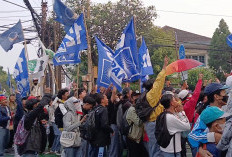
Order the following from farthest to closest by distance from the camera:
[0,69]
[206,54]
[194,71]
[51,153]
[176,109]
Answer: [0,69] → [206,54] → [194,71] → [51,153] → [176,109]

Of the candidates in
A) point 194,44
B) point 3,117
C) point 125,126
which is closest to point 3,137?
point 3,117

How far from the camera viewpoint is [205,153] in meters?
3.69

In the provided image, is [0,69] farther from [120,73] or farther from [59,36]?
[120,73]

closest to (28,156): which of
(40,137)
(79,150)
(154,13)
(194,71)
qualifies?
(40,137)

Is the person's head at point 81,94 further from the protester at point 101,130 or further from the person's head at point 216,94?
the person's head at point 216,94

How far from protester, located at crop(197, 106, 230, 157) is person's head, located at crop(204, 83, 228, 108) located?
1.38 meters

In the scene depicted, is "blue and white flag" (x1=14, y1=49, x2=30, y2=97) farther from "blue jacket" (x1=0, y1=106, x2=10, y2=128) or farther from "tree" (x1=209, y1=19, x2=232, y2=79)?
"tree" (x1=209, y1=19, x2=232, y2=79)

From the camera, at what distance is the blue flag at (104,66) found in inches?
341

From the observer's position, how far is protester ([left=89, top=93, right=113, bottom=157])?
6867 millimetres

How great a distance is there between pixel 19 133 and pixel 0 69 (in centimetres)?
9526

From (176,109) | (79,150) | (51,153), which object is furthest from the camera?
(51,153)

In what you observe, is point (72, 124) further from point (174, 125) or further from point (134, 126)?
point (174, 125)

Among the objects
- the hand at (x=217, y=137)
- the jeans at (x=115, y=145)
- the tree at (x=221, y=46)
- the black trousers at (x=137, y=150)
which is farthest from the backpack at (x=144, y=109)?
the tree at (x=221, y=46)

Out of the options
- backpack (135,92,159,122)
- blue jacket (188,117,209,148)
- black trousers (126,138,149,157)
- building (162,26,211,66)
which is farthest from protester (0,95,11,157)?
building (162,26,211,66)
